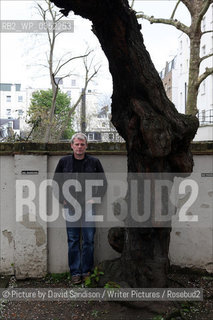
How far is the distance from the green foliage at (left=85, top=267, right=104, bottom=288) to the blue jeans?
30cm

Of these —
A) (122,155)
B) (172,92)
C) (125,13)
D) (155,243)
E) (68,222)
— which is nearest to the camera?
(125,13)

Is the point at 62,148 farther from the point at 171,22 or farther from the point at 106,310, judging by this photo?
the point at 171,22

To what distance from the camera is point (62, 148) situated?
5305mm

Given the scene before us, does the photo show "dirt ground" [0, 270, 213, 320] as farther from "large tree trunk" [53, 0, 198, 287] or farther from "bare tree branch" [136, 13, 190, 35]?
"bare tree branch" [136, 13, 190, 35]

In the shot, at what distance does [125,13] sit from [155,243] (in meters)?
2.51

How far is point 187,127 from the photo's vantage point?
3980mm

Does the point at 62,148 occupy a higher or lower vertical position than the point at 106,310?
higher

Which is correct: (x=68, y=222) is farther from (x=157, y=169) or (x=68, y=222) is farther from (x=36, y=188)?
(x=157, y=169)

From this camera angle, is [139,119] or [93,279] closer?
[139,119]

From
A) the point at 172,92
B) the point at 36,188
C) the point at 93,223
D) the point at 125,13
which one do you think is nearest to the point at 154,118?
the point at 125,13

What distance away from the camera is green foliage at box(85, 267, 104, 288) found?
180 inches

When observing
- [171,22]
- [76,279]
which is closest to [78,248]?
[76,279]

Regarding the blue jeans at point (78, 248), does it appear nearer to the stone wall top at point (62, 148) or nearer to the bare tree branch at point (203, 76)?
the stone wall top at point (62, 148)

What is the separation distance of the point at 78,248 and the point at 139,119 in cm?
213
